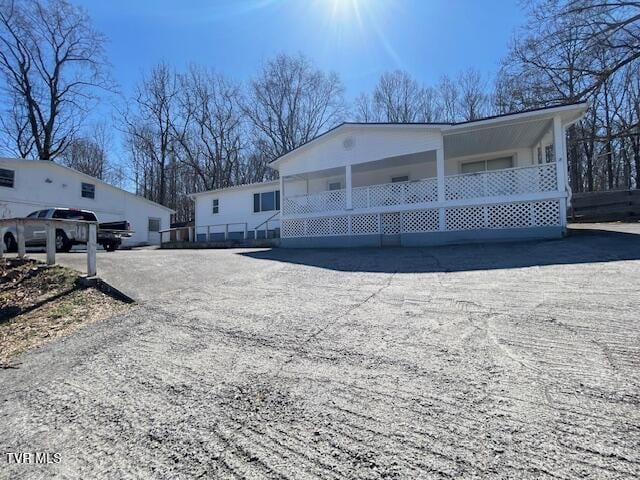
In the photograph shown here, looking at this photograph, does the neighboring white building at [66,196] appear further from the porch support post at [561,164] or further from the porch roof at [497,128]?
the porch support post at [561,164]

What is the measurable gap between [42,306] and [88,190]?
21.3 meters

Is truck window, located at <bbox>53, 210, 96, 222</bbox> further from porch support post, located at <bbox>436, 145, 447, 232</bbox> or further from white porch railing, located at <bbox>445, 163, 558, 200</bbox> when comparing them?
white porch railing, located at <bbox>445, 163, 558, 200</bbox>

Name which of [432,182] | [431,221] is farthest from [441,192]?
[431,221]

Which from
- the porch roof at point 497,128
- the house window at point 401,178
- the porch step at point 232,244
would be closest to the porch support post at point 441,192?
the porch roof at point 497,128

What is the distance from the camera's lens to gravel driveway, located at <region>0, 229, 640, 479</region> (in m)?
1.63

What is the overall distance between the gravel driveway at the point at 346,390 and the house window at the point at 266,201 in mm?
15021

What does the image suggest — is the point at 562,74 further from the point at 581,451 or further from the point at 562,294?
the point at 581,451

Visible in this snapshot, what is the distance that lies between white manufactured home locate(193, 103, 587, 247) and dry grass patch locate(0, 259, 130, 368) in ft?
33.1

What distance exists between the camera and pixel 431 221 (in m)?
12.6

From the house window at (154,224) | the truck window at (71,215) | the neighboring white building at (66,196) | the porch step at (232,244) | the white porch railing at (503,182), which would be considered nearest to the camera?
the white porch railing at (503,182)

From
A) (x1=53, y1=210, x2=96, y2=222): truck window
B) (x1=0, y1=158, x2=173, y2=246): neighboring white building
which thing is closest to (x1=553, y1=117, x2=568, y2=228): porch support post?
(x1=53, y1=210, x2=96, y2=222): truck window

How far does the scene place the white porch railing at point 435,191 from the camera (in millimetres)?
10953

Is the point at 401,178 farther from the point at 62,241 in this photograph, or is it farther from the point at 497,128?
the point at 62,241

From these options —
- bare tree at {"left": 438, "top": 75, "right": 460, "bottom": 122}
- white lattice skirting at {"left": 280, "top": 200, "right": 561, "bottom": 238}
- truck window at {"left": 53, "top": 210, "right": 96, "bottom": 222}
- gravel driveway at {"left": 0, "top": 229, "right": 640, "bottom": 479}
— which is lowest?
gravel driveway at {"left": 0, "top": 229, "right": 640, "bottom": 479}
